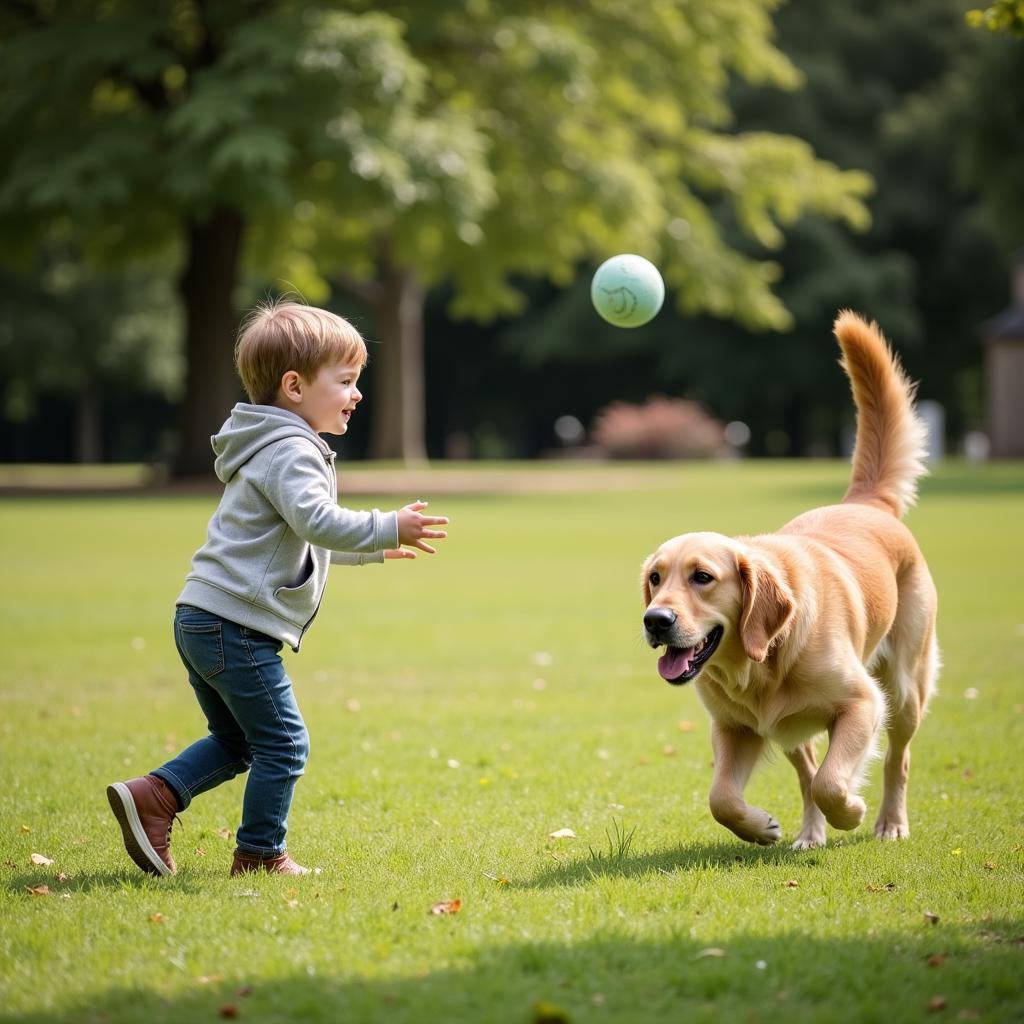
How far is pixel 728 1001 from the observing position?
3.40 meters

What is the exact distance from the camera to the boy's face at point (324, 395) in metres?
4.88

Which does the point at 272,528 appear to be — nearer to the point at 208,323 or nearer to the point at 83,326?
the point at 208,323

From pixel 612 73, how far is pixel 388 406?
12.4 m

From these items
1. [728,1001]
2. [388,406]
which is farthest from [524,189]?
[728,1001]

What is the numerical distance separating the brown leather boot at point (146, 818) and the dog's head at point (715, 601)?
5.83 feet

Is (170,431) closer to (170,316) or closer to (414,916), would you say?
(170,316)

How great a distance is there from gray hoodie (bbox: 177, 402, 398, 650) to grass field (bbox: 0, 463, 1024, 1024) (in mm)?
920

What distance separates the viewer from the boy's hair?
481cm

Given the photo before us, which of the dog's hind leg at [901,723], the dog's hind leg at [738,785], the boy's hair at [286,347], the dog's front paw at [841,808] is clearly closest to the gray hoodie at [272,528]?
the boy's hair at [286,347]

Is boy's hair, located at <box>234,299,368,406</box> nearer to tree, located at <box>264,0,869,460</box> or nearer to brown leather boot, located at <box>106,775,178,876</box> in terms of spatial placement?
brown leather boot, located at <box>106,775,178,876</box>

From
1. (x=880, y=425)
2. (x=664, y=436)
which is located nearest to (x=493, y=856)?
(x=880, y=425)

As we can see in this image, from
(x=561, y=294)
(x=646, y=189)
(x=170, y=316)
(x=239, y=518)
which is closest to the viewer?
(x=239, y=518)

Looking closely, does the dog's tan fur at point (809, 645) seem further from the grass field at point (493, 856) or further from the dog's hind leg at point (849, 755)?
the grass field at point (493, 856)

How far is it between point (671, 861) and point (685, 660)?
28.9 inches
